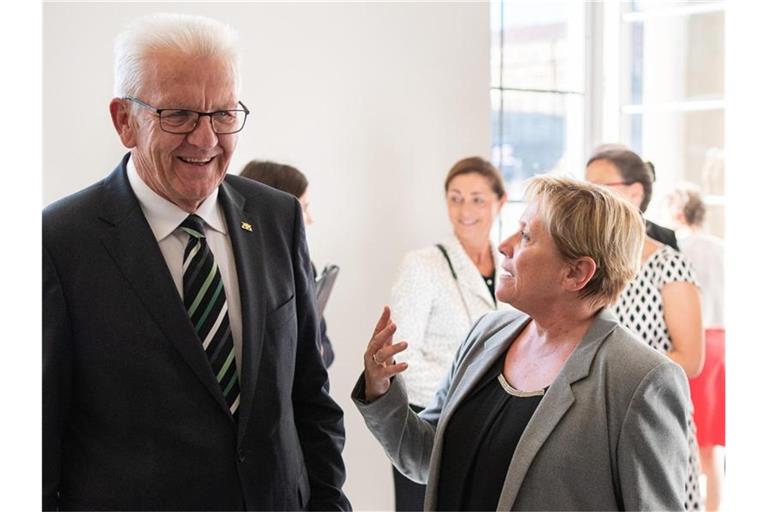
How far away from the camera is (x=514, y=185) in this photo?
5.13m

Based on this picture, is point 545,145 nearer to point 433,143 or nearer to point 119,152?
point 433,143

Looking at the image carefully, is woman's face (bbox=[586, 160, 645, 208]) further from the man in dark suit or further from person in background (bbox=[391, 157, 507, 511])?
the man in dark suit

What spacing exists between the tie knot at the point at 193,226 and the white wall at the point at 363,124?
1.79 metres

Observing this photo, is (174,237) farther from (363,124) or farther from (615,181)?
(363,124)

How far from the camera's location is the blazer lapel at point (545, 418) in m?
1.67

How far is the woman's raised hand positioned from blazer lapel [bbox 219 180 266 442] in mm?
229

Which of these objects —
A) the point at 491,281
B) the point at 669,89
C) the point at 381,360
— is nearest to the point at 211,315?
the point at 381,360

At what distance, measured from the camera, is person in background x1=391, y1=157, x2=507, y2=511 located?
135 inches

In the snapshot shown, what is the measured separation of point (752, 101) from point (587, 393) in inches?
30.8

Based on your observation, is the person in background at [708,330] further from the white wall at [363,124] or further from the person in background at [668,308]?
the white wall at [363,124]

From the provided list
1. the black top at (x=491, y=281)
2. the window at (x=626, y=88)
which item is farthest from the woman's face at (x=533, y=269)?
the window at (x=626, y=88)

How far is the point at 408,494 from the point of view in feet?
10.9

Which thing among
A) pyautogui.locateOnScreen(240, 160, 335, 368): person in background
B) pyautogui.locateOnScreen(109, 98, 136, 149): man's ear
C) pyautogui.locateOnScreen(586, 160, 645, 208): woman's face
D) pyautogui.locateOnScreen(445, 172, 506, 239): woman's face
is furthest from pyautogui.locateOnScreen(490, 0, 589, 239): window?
pyautogui.locateOnScreen(109, 98, 136, 149): man's ear

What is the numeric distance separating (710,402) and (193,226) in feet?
9.30
